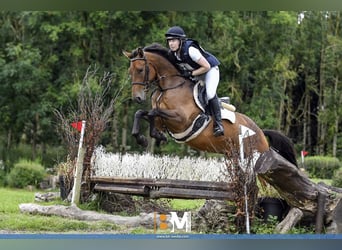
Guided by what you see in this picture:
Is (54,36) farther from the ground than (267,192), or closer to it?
farther from the ground

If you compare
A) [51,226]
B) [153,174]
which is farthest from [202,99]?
[51,226]

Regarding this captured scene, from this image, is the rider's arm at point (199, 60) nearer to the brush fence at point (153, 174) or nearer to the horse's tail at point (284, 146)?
the brush fence at point (153, 174)

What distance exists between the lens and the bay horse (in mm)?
5363

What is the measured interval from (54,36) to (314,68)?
4.61 m

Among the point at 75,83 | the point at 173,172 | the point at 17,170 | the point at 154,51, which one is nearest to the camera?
the point at 154,51

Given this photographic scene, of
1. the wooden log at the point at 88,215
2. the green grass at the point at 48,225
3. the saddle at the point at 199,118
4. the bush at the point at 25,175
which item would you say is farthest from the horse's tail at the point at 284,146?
the bush at the point at 25,175

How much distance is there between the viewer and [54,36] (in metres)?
10.6

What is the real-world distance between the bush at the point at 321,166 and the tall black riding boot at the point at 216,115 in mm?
5145

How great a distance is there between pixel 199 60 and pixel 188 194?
1.14 meters

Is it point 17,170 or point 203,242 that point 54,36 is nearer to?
point 17,170

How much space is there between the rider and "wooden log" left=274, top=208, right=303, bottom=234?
3.13ft

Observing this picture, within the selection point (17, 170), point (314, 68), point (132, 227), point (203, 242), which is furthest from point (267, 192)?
point (314, 68)

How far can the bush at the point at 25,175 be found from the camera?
8.91 metres

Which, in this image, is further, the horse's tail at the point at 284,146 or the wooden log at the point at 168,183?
the horse's tail at the point at 284,146
